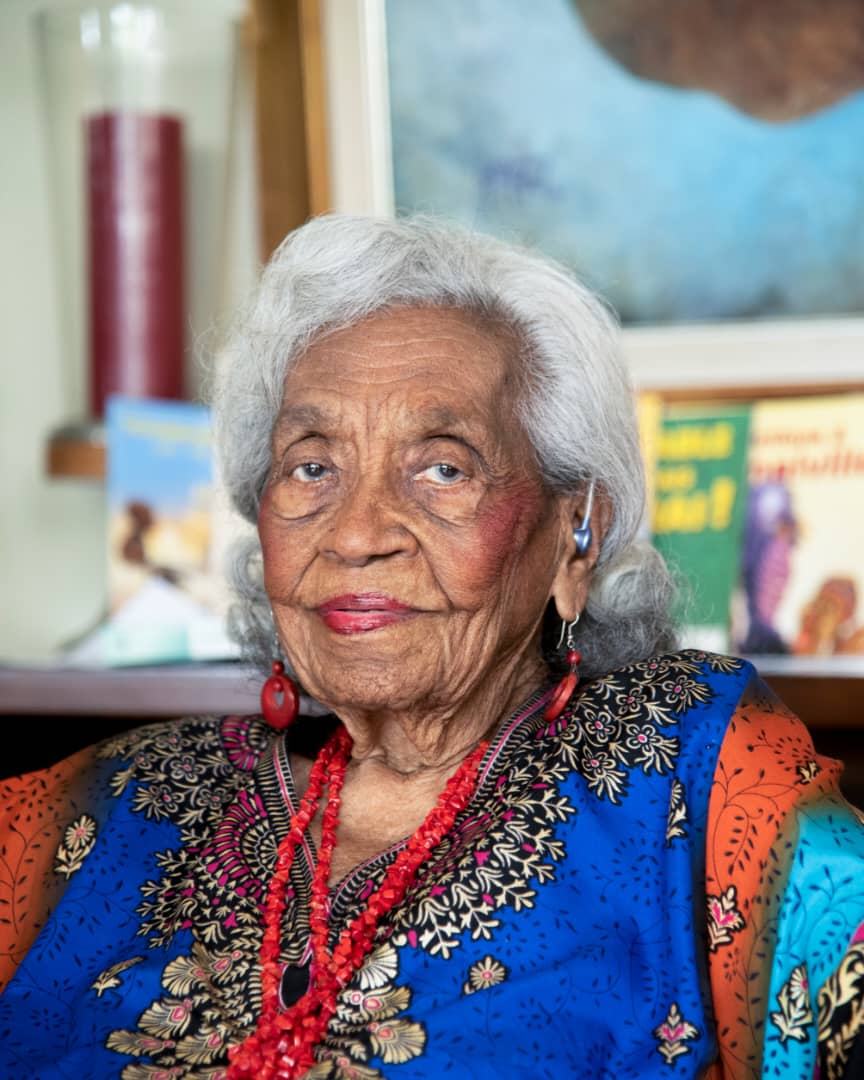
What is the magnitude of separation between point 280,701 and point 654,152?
1316 mm

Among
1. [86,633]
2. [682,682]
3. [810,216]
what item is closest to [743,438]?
[810,216]

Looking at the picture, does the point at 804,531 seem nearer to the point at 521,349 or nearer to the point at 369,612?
the point at 521,349

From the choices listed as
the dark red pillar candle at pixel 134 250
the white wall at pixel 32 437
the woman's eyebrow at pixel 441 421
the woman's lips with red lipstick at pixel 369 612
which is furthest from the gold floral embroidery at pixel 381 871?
the white wall at pixel 32 437

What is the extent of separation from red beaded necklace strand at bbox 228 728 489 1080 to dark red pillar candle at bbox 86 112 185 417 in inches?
51.5

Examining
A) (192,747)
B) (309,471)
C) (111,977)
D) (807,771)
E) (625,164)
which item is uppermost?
(625,164)

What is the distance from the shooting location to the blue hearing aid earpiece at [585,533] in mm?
1671

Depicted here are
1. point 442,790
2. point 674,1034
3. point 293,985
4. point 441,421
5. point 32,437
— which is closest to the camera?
point 674,1034

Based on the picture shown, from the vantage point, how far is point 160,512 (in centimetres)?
273

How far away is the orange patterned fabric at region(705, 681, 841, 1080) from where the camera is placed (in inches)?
52.5

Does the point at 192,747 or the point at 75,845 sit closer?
the point at 75,845

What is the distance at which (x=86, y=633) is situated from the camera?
2.75m

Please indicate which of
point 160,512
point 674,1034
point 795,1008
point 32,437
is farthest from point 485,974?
point 32,437

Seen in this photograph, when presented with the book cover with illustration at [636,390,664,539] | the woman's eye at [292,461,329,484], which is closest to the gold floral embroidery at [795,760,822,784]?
the woman's eye at [292,461,329,484]

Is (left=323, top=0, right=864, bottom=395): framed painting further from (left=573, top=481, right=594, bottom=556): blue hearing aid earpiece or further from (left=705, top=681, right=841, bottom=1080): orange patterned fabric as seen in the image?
(left=705, top=681, right=841, bottom=1080): orange patterned fabric
